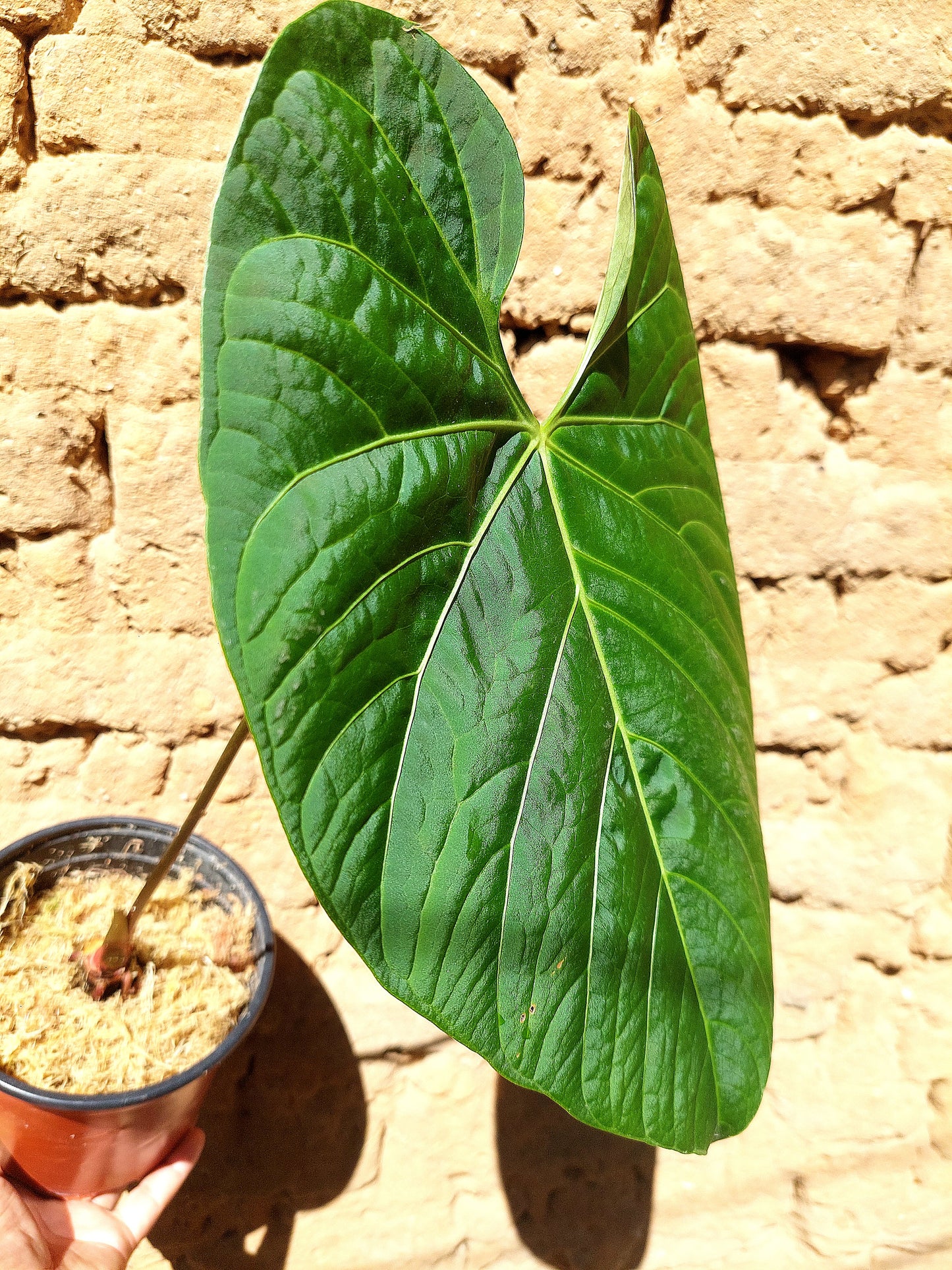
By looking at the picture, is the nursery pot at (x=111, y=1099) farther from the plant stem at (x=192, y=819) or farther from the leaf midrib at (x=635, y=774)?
the leaf midrib at (x=635, y=774)

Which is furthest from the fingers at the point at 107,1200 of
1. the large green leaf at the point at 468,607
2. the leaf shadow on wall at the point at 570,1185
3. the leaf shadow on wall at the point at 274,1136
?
the large green leaf at the point at 468,607

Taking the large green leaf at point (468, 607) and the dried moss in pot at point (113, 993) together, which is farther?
the dried moss in pot at point (113, 993)

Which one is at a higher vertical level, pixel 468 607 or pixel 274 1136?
pixel 468 607

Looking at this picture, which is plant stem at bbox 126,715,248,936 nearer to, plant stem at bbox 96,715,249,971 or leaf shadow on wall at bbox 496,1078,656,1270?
plant stem at bbox 96,715,249,971

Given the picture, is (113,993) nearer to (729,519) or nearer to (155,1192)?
(155,1192)

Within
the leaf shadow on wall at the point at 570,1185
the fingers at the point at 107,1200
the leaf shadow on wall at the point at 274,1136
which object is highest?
the fingers at the point at 107,1200

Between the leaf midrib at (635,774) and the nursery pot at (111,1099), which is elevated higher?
the leaf midrib at (635,774)

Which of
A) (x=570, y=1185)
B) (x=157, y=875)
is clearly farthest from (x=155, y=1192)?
(x=570, y=1185)
